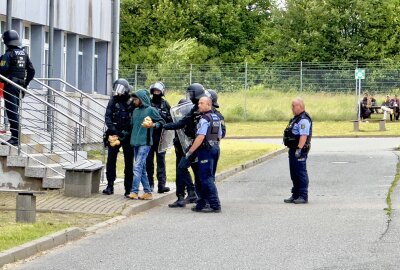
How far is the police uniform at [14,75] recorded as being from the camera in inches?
755

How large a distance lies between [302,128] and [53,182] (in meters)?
3.84

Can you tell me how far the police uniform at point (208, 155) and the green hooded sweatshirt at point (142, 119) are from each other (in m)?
1.18

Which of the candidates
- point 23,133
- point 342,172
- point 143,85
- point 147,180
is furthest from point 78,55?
point 143,85

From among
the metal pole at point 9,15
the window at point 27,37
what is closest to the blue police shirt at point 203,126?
the metal pole at point 9,15

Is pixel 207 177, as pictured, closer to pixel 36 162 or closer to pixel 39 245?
pixel 36 162

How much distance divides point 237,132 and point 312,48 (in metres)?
27.2

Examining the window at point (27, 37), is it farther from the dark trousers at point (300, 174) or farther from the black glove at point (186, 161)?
the black glove at point (186, 161)

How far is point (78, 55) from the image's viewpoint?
106 feet

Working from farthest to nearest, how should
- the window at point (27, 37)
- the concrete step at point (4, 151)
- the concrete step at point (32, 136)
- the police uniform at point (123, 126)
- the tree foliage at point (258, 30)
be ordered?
1. the tree foliage at point (258, 30)
2. the window at point (27, 37)
3. the concrete step at point (32, 136)
4. the concrete step at point (4, 151)
5. the police uniform at point (123, 126)

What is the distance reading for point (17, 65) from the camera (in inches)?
761

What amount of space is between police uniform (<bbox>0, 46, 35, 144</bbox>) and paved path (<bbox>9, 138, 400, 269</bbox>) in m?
3.19

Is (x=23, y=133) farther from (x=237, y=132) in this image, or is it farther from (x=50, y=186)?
(x=237, y=132)

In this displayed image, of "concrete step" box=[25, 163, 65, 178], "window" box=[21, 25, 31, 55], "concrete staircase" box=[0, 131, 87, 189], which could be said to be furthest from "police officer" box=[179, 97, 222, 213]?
"window" box=[21, 25, 31, 55]

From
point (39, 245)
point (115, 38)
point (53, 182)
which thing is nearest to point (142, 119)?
point (53, 182)
